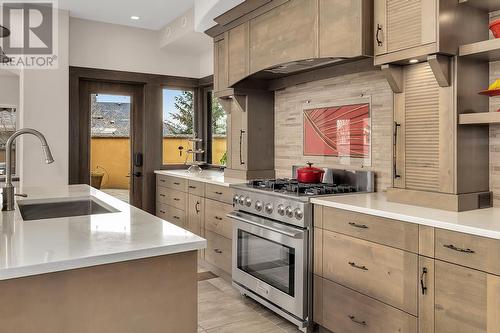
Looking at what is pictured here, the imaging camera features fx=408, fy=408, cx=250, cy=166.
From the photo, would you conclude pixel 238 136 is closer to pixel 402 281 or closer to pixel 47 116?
pixel 47 116

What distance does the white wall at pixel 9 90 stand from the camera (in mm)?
6553

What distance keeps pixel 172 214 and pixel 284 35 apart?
2.79 metres

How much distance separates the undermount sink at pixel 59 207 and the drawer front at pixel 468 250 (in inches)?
72.2

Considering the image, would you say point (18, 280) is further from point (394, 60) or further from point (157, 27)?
point (157, 27)

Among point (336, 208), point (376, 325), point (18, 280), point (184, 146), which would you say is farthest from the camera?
point (184, 146)

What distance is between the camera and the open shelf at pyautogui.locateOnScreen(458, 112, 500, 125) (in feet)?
6.75

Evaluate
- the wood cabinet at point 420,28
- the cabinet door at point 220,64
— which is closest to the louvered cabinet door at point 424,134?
A: the wood cabinet at point 420,28

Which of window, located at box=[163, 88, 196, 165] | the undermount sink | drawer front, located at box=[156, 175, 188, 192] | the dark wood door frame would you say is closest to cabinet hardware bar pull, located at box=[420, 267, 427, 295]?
the undermount sink

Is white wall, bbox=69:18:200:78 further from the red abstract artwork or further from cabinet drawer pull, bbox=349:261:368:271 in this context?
cabinet drawer pull, bbox=349:261:368:271

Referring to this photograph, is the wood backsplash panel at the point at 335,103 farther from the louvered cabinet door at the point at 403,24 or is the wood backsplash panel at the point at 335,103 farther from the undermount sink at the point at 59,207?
the undermount sink at the point at 59,207

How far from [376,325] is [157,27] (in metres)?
4.67

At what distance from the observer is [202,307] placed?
3.24 m

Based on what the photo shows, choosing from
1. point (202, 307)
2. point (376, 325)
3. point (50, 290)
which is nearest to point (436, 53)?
point (376, 325)

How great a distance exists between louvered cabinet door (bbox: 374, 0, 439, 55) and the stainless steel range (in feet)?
3.40
